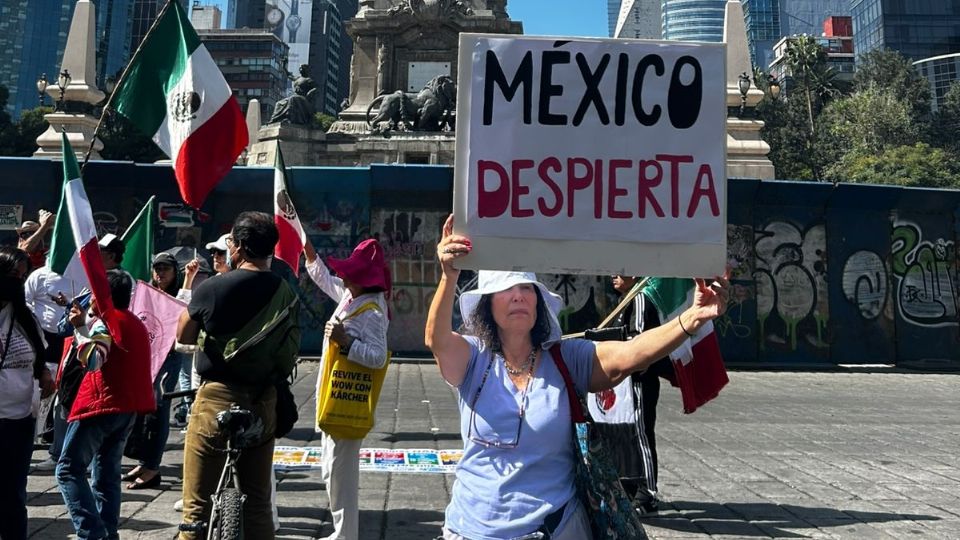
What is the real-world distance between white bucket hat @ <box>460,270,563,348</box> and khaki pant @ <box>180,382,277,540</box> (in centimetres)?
146

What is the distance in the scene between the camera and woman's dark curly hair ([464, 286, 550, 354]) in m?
2.95

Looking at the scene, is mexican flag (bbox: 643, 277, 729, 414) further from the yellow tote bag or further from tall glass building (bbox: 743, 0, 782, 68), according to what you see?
tall glass building (bbox: 743, 0, 782, 68)

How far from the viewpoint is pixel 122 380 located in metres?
4.53

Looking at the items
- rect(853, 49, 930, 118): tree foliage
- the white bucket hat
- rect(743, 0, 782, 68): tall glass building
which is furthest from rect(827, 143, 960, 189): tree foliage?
rect(743, 0, 782, 68): tall glass building

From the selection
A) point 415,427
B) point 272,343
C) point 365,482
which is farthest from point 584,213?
point 415,427

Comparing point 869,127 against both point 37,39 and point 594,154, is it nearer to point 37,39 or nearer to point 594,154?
point 594,154

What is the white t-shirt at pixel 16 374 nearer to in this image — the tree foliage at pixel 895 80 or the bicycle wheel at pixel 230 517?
the bicycle wheel at pixel 230 517

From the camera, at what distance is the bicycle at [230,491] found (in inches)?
139

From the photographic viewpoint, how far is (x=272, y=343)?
3932 mm

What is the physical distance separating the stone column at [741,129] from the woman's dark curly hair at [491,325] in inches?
1016

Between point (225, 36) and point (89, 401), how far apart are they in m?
129

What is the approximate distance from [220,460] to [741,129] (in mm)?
27466

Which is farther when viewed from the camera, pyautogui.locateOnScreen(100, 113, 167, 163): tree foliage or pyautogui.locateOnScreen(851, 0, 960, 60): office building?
pyautogui.locateOnScreen(851, 0, 960, 60): office building

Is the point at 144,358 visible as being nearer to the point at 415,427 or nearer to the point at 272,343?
the point at 272,343
